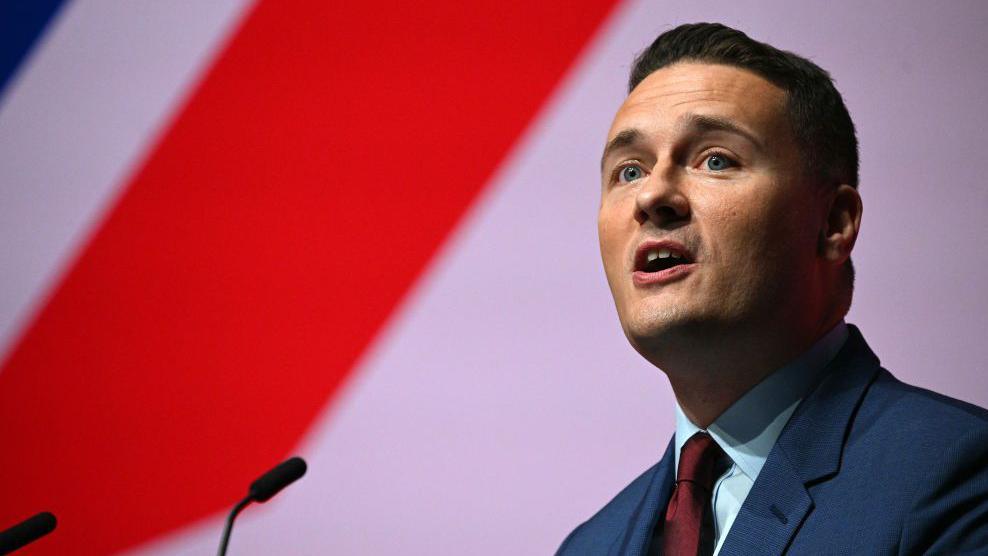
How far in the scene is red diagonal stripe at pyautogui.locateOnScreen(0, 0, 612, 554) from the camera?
2609 millimetres

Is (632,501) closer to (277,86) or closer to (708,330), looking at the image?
(708,330)

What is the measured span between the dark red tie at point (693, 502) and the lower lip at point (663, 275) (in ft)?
0.89

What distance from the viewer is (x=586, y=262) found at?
2.58m

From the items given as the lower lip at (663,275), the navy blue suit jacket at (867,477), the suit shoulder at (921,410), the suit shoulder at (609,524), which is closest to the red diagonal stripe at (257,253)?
the suit shoulder at (609,524)

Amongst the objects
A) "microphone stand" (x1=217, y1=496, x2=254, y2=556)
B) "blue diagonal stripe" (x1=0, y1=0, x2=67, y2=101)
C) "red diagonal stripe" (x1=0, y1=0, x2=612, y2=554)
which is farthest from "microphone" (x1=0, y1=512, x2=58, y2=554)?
"blue diagonal stripe" (x1=0, y1=0, x2=67, y2=101)

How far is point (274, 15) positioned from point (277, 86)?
19 centimetres

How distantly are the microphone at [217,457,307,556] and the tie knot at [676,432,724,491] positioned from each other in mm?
598

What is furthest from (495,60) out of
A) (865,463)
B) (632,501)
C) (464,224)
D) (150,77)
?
(865,463)

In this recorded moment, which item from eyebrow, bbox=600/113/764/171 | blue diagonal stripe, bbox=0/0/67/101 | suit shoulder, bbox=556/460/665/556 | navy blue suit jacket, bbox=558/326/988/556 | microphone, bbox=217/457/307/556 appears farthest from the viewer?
blue diagonal stripe, bbox=0/0/67/101

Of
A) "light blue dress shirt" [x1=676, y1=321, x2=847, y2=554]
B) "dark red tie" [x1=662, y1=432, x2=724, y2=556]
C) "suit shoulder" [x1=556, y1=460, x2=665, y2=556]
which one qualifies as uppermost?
"light blue dress shirt" [x1=676, y1=321, x2=847, y2=554]

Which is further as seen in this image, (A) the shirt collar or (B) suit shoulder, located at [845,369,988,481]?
(A) the shirt collar

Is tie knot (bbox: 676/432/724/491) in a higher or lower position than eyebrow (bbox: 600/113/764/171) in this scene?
lower

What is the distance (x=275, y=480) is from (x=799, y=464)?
77cm

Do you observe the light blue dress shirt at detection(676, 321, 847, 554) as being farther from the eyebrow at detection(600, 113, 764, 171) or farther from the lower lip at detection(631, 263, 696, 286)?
the eyebrow at detection(600, 113, 764, 171)
